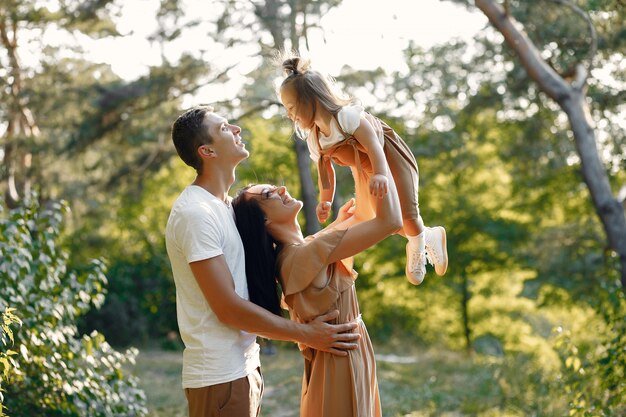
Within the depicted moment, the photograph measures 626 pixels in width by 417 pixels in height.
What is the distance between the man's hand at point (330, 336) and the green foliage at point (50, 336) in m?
2.32

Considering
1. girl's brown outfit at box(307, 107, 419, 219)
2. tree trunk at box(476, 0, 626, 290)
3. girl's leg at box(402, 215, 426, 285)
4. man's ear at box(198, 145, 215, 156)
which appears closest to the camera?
man's ear at box(198, 145, 215, 156)

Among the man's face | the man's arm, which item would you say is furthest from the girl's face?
the man's arm

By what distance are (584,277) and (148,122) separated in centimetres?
861

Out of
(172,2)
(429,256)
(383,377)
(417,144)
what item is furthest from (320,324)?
(417,144)

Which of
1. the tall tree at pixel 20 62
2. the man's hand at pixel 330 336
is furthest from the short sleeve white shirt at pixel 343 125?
the tall tree at pixel 20 62

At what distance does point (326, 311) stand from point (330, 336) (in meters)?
0.09

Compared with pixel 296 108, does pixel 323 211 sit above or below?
below

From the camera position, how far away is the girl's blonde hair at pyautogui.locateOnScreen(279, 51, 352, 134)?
3572 millimetres

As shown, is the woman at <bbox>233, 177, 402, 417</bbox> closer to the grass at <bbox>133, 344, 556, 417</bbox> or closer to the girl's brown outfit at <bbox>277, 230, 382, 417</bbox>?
the girl's brown outfit at <bbox>277, 230, 382, 417</bbox>

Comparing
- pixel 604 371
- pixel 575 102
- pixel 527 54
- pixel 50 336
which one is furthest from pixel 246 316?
pixel 527 54

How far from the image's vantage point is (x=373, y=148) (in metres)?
3.45

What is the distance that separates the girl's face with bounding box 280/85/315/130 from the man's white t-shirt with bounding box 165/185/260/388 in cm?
75

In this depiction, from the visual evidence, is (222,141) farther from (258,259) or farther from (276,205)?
(258,259)

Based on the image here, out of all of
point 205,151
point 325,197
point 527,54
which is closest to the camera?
point 205,151
